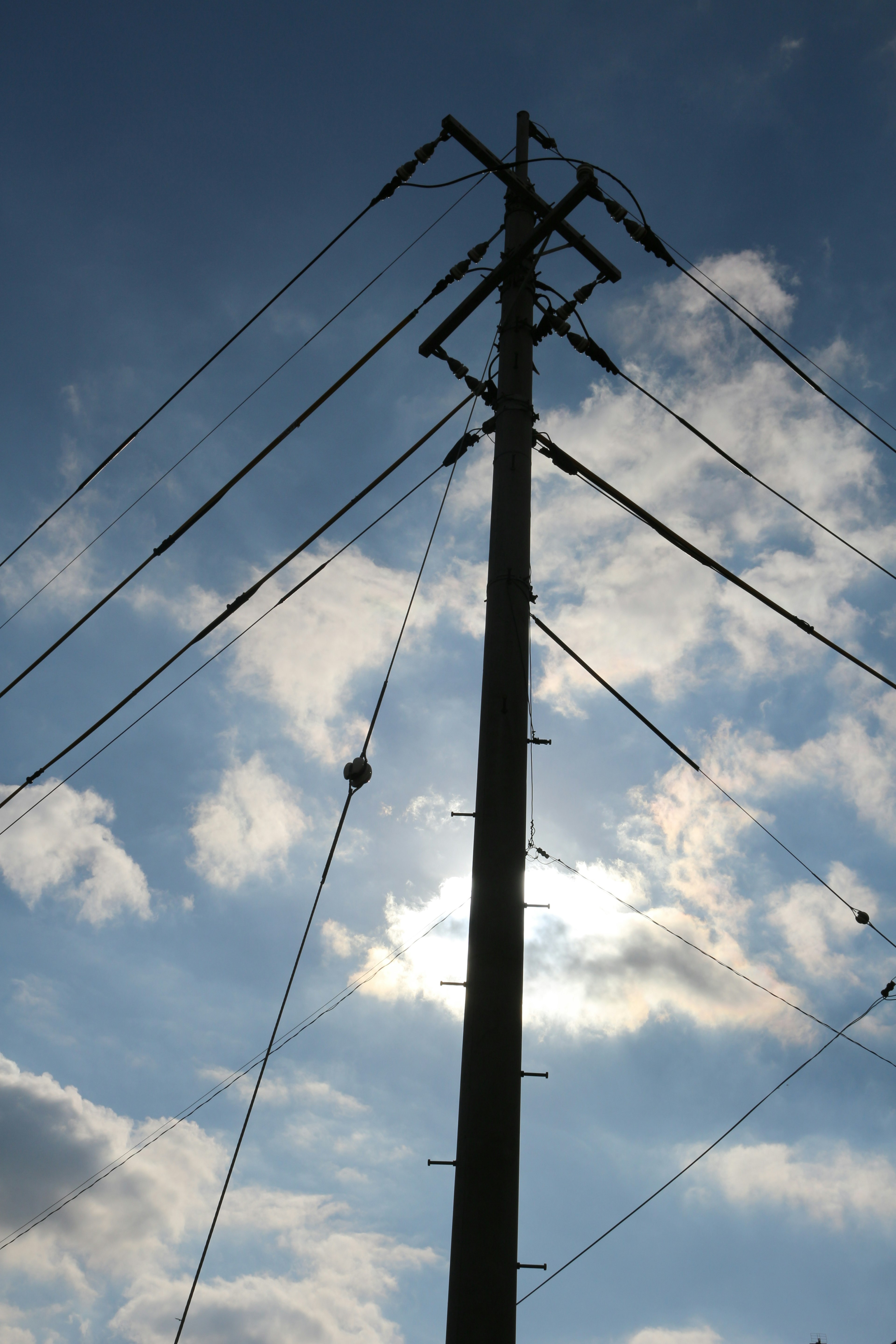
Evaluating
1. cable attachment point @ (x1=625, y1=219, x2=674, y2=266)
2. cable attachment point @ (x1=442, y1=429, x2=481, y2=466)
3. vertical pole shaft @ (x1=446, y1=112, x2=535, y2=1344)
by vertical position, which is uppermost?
cable attachment point @ (x1=625, y1=219, x2=674, y2=266)

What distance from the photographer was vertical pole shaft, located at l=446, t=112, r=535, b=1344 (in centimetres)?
430

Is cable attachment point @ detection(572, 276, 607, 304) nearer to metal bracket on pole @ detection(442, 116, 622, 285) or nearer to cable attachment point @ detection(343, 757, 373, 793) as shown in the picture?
metal bracket on pole @ detection(442, 116, 622, 285)

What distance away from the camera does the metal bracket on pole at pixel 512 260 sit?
6.79 meters

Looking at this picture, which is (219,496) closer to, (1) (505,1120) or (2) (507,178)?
(2) (507,178)

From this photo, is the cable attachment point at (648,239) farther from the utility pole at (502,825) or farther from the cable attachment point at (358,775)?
the cable attachment point at (358,775)

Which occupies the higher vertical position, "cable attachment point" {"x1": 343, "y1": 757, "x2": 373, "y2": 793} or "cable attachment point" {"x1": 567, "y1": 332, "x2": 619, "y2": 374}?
"cable attachment point" {"x1": 567, "y1": 332, "x2": 619, "y2": 374}

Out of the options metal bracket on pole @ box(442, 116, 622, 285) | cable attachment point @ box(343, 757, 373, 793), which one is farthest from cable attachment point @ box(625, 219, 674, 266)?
cable attachment point @ box(343, 757, 373, 793)

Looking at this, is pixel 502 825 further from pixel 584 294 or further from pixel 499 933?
pixel 584 294

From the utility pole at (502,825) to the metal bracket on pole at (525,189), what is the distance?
0.01 metres

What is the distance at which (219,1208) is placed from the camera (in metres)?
6.66

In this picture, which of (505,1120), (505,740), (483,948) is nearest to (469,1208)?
(505,1120)

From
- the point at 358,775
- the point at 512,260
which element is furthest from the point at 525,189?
the point at 358,775

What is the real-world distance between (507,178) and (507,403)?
8.13 ft

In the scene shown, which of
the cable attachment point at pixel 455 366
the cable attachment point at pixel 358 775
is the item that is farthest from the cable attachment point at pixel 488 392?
the cable attachment point at pixel 358 775
